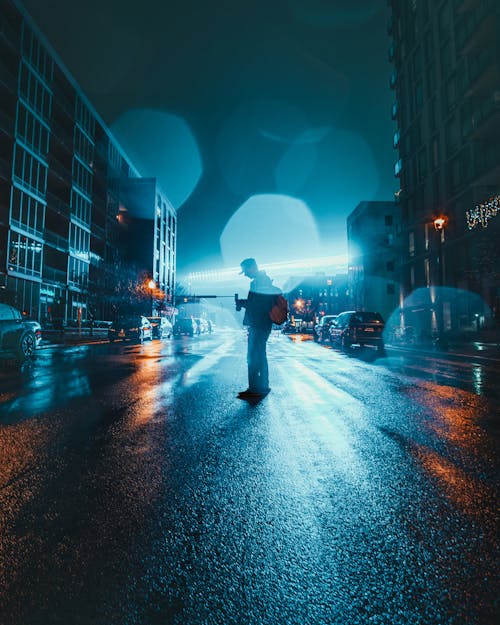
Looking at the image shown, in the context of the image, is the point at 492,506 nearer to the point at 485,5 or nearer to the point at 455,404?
the point at 455,404

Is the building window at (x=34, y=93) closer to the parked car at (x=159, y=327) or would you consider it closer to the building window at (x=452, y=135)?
the parked car at (x=159, y=327)

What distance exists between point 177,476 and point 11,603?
1393 mm

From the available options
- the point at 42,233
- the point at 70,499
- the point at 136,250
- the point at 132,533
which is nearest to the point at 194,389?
the point at 70,499

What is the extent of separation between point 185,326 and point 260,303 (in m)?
33.6

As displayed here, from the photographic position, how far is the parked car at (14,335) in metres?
10.4

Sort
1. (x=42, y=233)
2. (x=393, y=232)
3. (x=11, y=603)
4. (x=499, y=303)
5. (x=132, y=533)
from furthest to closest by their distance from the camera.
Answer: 1. (x=393, y=232)
2. (x=42, y=233)
3. (x=499, y=303)
4. (x=132, y=533)
5. (x=11, y=603)

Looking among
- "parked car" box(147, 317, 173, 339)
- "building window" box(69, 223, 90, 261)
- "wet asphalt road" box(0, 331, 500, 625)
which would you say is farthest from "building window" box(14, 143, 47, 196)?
"wet asphalt road" box(0, 331, 500, 625)

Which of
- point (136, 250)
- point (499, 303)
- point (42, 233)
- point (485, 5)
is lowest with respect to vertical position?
point (499, 303)

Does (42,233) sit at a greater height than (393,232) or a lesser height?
lesser

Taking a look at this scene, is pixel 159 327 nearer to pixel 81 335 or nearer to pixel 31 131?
pixel 81 335

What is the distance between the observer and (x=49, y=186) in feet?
134

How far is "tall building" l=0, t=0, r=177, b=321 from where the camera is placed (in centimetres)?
3146

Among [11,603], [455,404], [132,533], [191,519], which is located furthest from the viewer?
[455,404]

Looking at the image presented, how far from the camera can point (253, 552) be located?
1821 millimetres
